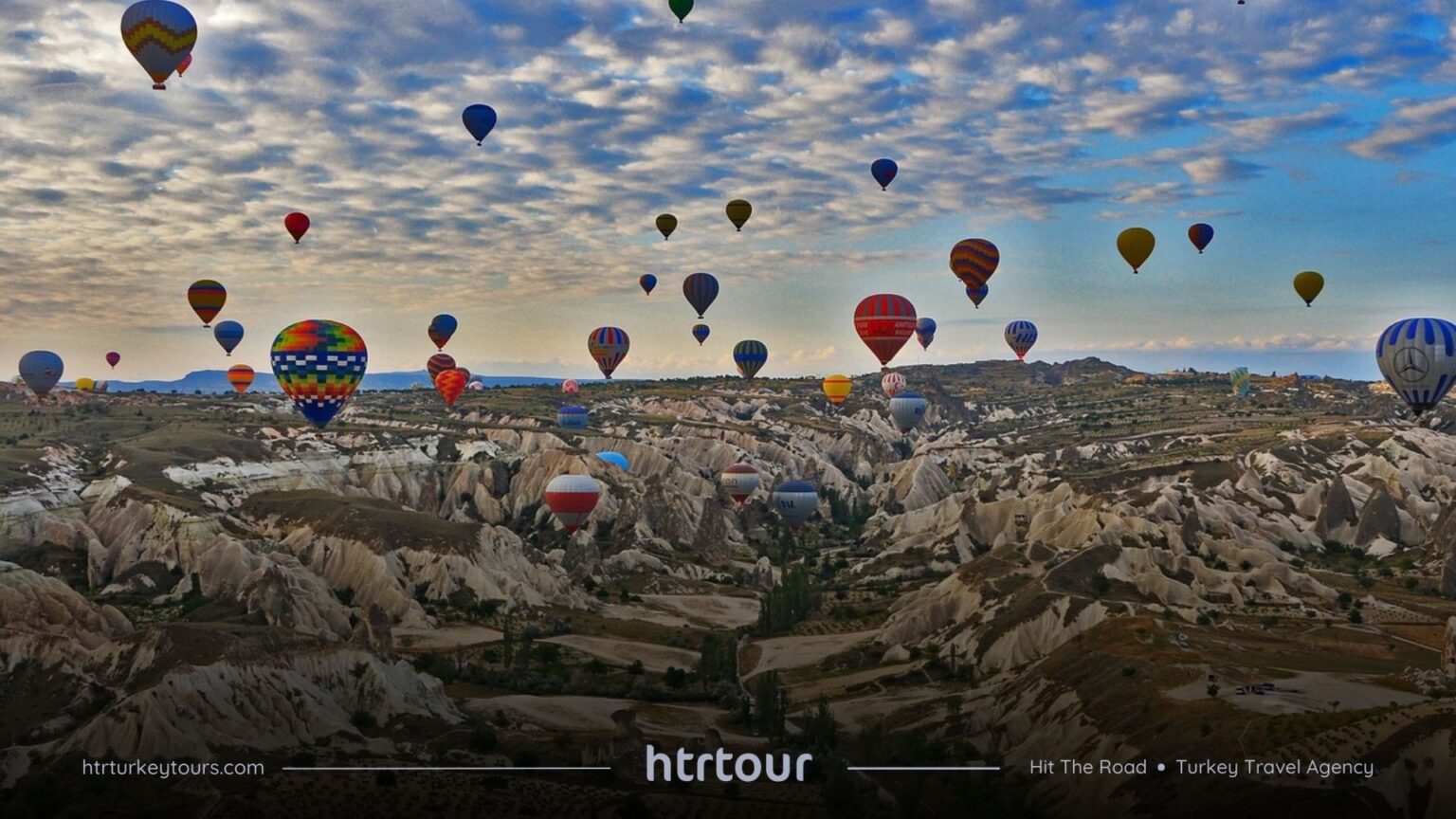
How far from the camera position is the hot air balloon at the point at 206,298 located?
305 feet

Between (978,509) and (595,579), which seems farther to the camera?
(978,509)

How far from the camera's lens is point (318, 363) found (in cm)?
7225

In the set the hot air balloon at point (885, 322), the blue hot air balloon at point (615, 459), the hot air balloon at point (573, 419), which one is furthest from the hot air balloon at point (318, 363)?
the hot air balloon at point (573, 419)

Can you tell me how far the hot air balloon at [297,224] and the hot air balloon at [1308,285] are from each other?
229 feet

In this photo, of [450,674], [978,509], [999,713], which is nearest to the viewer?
[999,713]

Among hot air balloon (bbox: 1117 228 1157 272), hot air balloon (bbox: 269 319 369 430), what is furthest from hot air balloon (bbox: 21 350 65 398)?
hot air balloon (bbox: 1117 228 1157 272)

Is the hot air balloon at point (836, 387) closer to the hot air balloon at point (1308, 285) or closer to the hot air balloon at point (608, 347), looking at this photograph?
the hot air balloon at point (608, 347)

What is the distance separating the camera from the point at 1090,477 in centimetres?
10662

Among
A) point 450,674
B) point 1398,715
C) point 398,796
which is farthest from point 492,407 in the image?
point 1398,715

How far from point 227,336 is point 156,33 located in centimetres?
5904

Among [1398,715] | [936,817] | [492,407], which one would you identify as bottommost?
[936,817]

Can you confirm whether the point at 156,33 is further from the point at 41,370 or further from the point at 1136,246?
the point at 41,370

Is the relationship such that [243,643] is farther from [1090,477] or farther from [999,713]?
[1090,477]

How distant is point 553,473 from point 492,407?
45.9m
